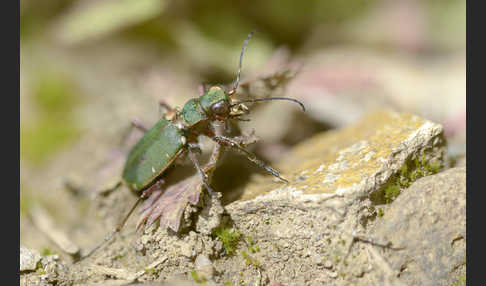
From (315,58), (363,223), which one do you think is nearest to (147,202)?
(363,223)

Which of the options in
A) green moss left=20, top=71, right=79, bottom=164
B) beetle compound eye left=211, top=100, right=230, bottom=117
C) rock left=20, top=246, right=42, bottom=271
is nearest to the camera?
rock left=20, top=246, right=42, bottom=271

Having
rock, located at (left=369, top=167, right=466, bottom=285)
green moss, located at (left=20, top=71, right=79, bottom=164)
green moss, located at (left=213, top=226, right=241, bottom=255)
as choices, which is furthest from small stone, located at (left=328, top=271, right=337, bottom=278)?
green moss, located at (left=20, top=71, right=79, bottom=164)

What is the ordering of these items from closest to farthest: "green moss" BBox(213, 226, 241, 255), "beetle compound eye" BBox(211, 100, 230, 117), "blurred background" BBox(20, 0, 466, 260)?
1. "green moss" BBox(213, 226, 241, 255)
2. "beetle compound eye" BBox(211, 100, 230, 117)
3. "blurred background" BBox(20, 0, 466, 260)

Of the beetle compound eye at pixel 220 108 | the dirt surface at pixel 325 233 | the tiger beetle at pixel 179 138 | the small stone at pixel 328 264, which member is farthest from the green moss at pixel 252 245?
the beetle compound eye at pixel 220 108

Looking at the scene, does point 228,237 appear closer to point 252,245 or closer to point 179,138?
point 252,245

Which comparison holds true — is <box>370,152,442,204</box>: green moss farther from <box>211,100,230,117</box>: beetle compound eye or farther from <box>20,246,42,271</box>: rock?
<box>20,246,42,271</box>: rock

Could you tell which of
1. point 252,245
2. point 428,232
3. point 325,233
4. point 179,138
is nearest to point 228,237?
point 252,245
